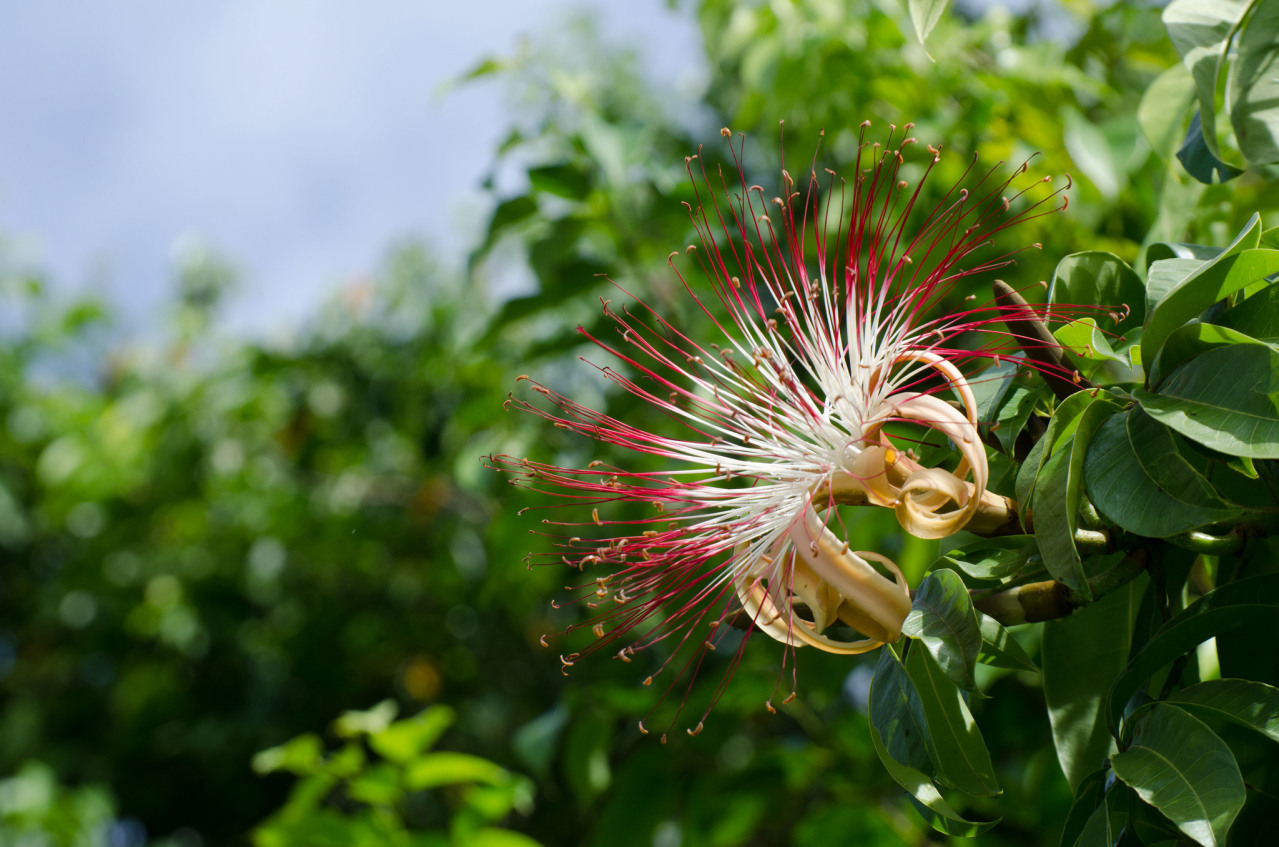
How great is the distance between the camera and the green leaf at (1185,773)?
672mm

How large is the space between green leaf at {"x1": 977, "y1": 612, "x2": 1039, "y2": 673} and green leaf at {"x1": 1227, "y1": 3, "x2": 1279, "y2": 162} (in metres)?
0.52

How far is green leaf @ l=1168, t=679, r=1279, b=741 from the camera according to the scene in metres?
0.72

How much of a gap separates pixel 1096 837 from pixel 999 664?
0.49 feet

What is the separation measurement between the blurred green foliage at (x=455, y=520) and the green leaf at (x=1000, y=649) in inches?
29.6

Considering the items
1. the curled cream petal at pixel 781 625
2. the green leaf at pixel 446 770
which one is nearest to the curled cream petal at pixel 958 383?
the curled cream petal at pixel 781 625

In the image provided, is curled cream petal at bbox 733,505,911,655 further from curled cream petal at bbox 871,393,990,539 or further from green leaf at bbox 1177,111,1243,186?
green leaf at bbox 1177,111,1243,186

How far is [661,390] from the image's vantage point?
5.89ft

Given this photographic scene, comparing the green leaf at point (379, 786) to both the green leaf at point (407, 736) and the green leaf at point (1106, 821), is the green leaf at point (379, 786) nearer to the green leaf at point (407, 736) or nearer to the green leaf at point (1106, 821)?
the green leaf at point (407, 736)

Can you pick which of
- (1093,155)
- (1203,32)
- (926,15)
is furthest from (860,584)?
(1093,155)

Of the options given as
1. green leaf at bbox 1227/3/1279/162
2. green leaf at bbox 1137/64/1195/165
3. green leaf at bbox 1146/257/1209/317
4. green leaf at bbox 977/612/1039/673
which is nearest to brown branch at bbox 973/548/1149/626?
green leaf at bbox 977/612/1039/673

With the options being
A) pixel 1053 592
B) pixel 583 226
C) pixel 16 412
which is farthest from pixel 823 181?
pixel 16 412

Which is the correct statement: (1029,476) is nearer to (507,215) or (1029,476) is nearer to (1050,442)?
(1050,442)

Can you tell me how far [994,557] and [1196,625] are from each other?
16cm

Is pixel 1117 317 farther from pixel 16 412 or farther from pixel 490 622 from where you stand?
pixel 16 412
